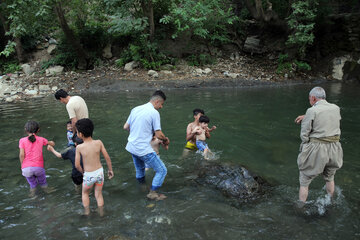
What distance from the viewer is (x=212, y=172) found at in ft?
20.1

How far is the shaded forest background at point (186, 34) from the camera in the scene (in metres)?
17.6

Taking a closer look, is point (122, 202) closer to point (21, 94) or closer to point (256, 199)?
point (256, 199)

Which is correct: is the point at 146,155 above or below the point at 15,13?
below

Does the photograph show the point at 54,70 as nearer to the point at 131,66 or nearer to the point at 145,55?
the point at 131,66

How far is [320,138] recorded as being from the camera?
463cm

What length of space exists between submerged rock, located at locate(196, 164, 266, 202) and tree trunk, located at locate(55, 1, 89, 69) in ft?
47.0

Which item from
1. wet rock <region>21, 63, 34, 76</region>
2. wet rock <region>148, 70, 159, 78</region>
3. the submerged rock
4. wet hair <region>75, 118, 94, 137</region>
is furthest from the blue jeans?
wet rock <region>21, 63, 34, 76</region>

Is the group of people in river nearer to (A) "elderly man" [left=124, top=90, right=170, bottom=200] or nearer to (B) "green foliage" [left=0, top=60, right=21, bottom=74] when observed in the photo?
(A) "elderly man" [left=124, top=90, right=170, bottom=200]

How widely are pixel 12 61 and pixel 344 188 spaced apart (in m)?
21.4

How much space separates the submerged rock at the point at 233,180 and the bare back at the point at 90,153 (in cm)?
243

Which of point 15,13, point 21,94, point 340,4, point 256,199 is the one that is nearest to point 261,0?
point 340,4

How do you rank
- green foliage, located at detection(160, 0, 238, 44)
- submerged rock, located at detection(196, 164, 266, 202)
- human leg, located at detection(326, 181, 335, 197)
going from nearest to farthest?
1. human leg, located at detection(326, 181, 335, 197)
2. submerged rock, located at detection(196, 164, 266, 202)
3. green foliage, located at detection(160, 0, 238, 44)

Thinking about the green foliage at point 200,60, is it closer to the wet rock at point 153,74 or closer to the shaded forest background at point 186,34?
the shaded forest background at point 186,34

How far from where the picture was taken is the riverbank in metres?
16.7
